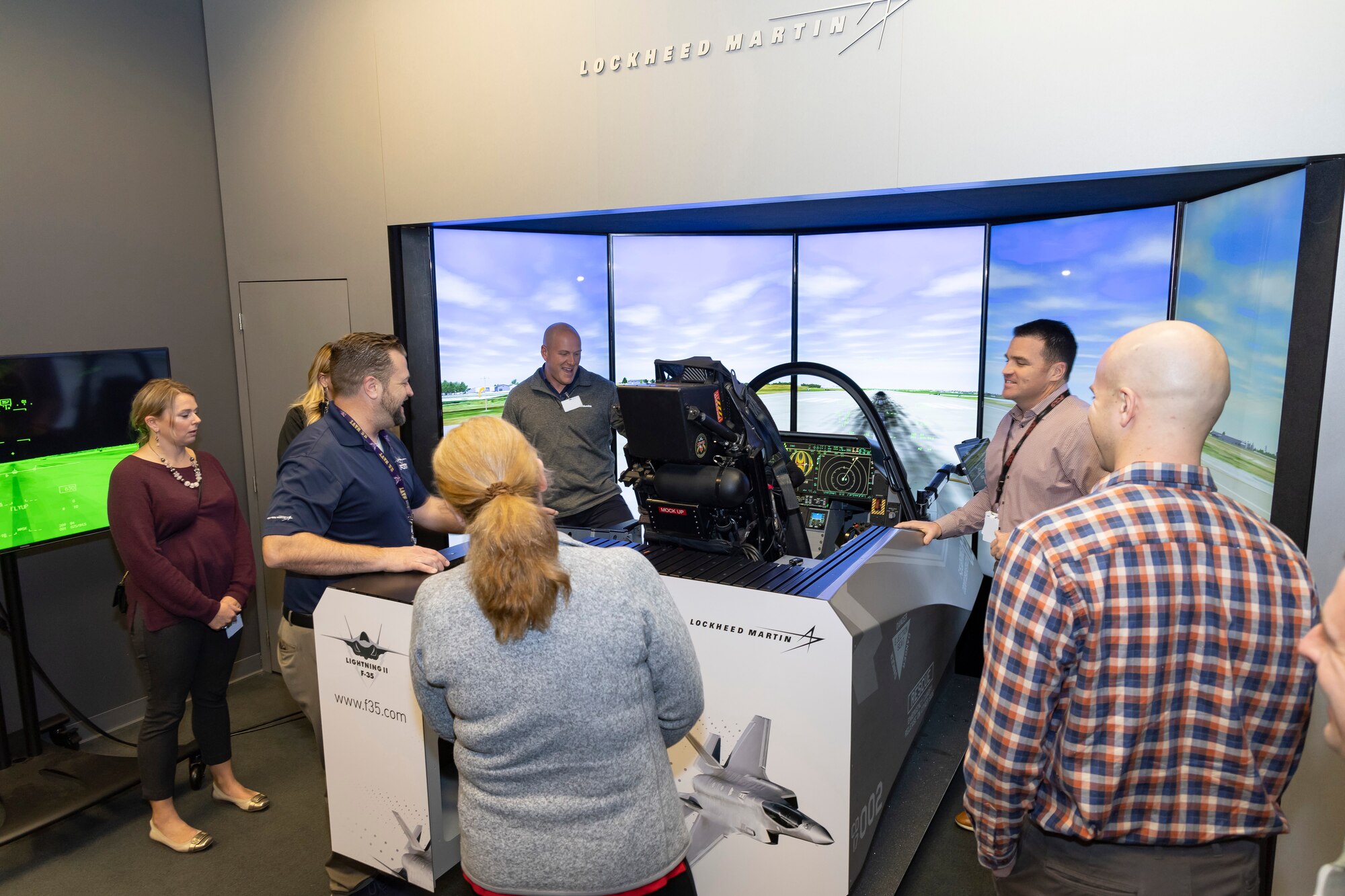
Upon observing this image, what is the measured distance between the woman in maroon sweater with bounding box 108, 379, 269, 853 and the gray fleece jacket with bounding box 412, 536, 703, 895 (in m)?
2.05

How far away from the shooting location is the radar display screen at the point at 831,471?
3492 mm

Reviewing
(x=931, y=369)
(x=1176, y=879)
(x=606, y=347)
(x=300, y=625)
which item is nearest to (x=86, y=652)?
(x=300, y=625)

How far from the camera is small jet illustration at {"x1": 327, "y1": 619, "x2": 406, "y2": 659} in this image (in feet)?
7.57

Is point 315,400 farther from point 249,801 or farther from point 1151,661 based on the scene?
point 1151,661

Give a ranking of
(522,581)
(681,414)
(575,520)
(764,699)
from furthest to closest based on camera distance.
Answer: (575,520) < (681,414) < (764,699) < (522,581)

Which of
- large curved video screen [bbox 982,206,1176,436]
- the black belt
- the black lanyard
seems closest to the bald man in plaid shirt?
the black lanyard

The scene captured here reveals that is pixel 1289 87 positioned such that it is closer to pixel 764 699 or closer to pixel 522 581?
pixel 764 699

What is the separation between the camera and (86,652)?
4.04 m

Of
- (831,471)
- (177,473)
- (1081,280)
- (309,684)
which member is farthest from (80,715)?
(1081,280)

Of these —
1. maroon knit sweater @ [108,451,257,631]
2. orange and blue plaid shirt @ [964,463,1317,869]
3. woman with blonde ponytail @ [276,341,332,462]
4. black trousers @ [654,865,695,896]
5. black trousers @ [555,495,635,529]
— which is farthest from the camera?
black trousers @ [555,495,635,529]

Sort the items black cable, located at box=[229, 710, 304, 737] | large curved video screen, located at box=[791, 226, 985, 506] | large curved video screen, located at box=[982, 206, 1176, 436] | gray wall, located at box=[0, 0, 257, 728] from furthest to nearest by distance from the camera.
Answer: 1. large curved video screen, located at box=[791, 226, 985, 506]
2. large curved video screen, located at box=[982, 206, 1176, 436]
3. black cable, located at box=[229, 710, 304, 737]
4. gray wall, located at box=[0, 0, 257, 728]

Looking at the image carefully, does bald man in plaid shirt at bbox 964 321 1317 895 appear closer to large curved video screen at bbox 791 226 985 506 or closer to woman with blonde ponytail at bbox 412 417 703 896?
woman with blonde ponytail at bbox 412 417 703 896

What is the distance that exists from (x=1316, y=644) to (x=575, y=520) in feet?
11.2

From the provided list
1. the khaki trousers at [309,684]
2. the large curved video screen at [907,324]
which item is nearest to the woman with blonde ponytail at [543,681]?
the khaki trousers at [309,684]
